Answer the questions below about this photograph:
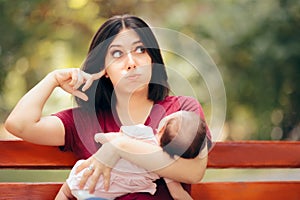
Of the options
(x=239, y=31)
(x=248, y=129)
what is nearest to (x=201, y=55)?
(x=239, y=31)

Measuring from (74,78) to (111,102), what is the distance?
143 mm

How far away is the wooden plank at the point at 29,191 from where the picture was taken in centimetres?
210

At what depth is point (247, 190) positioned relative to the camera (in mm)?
2338

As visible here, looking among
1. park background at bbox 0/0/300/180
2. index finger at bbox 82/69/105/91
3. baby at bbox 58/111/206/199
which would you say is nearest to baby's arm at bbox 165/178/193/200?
baby at bbox 58/111/206/199

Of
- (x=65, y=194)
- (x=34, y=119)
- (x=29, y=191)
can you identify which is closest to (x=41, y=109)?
(x=34, y=119)

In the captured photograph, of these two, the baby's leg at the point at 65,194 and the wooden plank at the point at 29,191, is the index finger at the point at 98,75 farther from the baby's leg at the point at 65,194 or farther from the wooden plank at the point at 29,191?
the wooden plank at the point at 29,191

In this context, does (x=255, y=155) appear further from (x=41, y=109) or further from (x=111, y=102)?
(x=41, y=109)

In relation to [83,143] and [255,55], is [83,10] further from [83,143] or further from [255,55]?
[83,143]

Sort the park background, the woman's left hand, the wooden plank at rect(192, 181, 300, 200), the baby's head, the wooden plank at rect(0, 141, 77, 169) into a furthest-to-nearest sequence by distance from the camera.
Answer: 1. the park background
2. the wooden plank at rect(192, 181, 300, 200)
3. the wooden plank at rect(0, 141, 77, 169)
4. the woman's left hand
5. the baby's head

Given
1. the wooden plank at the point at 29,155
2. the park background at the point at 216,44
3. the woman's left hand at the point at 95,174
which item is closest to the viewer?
the woman's left hand at the point at 95,174

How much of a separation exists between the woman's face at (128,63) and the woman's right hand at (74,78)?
0.05 metres

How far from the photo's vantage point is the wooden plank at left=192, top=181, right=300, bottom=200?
2.27 meters

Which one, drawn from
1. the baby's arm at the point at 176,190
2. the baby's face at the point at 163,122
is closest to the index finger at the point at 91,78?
the baby's face at the point at 163,122

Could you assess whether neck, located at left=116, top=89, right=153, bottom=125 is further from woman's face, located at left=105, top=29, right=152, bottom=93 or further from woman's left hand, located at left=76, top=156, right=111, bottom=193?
woman's left hand, located at left=76, top=156, right=111, bottom=193
